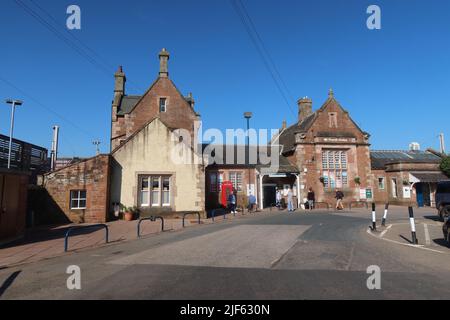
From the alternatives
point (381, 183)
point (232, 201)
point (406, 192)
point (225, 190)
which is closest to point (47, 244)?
point (232, 201)

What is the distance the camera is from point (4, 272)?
24.6ft

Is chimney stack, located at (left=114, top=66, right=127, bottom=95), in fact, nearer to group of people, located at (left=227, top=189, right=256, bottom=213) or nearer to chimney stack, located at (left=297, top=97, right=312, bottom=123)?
group of people, located at (left=227, top=189, right=256, bottom=213)

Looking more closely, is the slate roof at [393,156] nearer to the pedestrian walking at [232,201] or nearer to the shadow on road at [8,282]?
the pedestrian walking at [232,201]

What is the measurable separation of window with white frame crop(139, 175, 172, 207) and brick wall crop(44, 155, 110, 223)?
2.33 meters

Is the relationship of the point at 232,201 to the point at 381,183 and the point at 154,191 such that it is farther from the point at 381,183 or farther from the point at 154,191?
the point at 381,183

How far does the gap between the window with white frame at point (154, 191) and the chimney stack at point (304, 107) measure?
2347 cm

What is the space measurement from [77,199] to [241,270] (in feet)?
51.4

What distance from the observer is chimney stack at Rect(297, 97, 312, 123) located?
39.3 m

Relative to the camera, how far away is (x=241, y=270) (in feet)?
23.1

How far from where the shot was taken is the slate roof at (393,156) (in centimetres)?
3537
